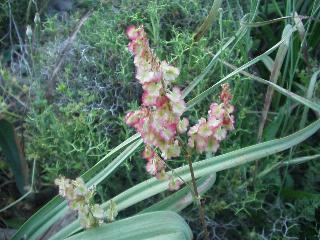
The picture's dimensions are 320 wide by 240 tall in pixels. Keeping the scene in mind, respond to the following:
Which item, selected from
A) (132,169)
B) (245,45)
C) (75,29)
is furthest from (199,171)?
(75,29)

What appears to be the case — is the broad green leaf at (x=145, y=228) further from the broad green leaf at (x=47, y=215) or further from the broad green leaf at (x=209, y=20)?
the broad green leaf at (x=209, y=20)

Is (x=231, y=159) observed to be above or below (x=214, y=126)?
below

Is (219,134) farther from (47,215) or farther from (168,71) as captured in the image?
(47,215)

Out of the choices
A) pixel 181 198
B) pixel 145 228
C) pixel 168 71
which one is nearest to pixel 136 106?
pixel 181 198

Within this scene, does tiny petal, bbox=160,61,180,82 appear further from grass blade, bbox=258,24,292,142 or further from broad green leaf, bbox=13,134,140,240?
grass blade, bbox=258,24,292,142

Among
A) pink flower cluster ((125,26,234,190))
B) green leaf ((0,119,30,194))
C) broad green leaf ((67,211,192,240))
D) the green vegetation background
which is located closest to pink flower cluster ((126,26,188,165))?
pink flower cluster ((125,26,234,190))

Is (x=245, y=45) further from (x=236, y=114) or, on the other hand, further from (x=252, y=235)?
(x=252, y=235)
